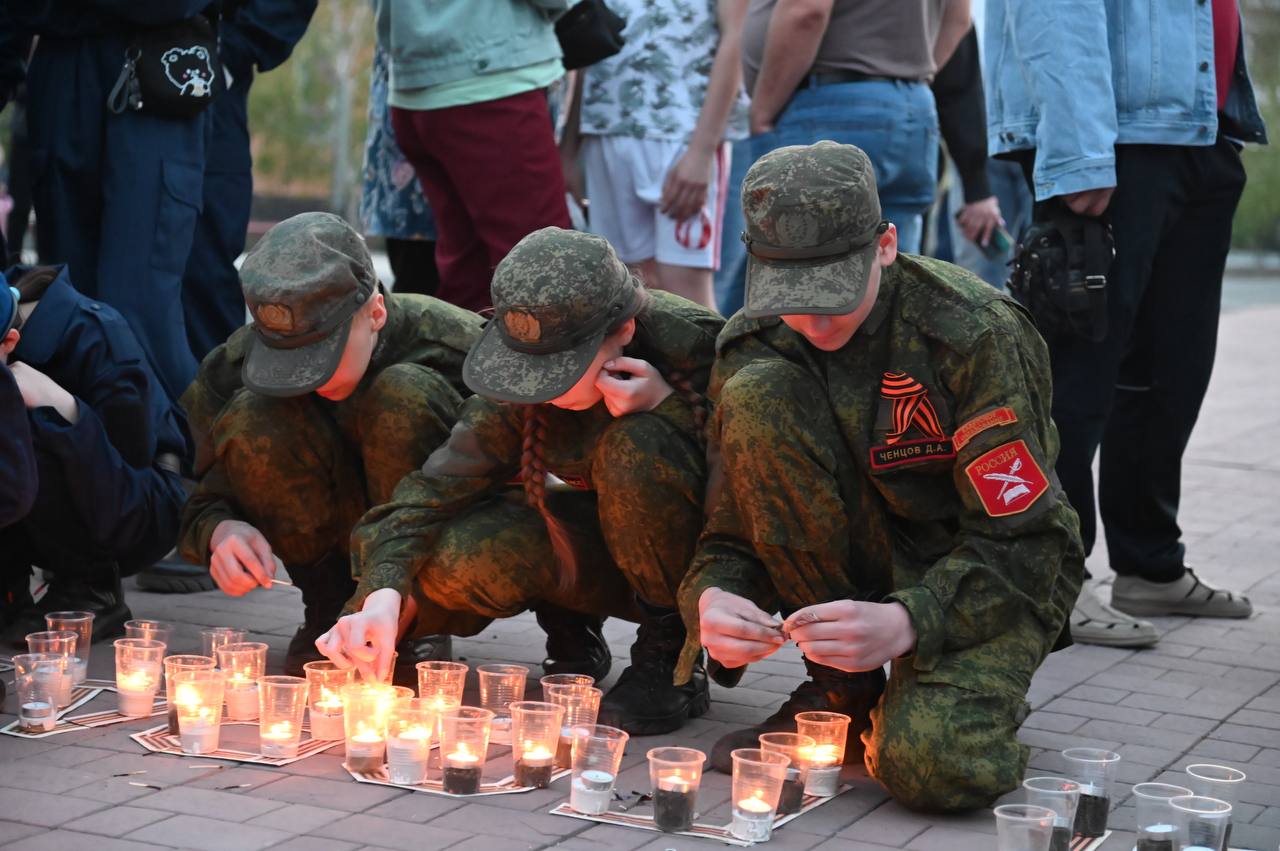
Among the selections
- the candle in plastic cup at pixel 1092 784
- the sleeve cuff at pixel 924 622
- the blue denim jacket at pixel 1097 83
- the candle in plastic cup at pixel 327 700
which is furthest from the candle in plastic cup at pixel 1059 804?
the blue denim jacket at pixel 1097 83

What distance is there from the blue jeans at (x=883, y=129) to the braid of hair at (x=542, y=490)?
194cm

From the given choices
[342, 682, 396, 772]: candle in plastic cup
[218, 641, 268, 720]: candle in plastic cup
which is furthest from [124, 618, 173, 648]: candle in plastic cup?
[342, 682, 396, 772]: candle in plastic cup

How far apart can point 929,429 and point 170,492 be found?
226 cm

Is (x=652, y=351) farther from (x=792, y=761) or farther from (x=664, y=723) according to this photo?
(x=792, y=761)

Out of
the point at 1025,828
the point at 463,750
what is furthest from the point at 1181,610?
the point at 463,750

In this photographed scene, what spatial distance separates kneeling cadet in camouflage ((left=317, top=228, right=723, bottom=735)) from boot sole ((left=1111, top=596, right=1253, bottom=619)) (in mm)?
1805

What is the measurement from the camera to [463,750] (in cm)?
391

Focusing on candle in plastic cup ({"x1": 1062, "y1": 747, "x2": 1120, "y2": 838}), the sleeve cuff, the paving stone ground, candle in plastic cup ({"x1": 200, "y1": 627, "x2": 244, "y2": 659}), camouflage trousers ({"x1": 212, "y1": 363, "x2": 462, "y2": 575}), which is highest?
camouflage trousers ({"x1": 212, "y1": 363, "x2": 462, "y2": 575})

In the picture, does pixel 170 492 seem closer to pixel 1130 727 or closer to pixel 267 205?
pixel 1130 727

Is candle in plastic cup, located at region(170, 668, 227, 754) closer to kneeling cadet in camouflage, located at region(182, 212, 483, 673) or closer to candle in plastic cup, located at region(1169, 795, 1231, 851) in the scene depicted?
kneeling cadet in camouflage, located at region(182, 212, 483, 673)

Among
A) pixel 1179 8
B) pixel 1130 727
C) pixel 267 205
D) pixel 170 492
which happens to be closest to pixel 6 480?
pixel 170 492

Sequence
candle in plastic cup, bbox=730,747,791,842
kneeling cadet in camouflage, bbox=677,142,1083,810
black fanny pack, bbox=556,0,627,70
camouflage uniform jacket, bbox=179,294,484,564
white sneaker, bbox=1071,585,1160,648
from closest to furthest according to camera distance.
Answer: candle in plastic cup, bbox=730,747,791,842 → kneeling cadet in camouflage, bbox=677,142,1083,810 → camouflage uniform jacket, bbox=179,294,484,564 → white sneaker, bbox=1071,585,1160,648 → black fanny pack, bbox=556,0,627,70

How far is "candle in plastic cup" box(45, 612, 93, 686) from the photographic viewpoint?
182 inches

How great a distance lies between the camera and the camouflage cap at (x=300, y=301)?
4.44 m
